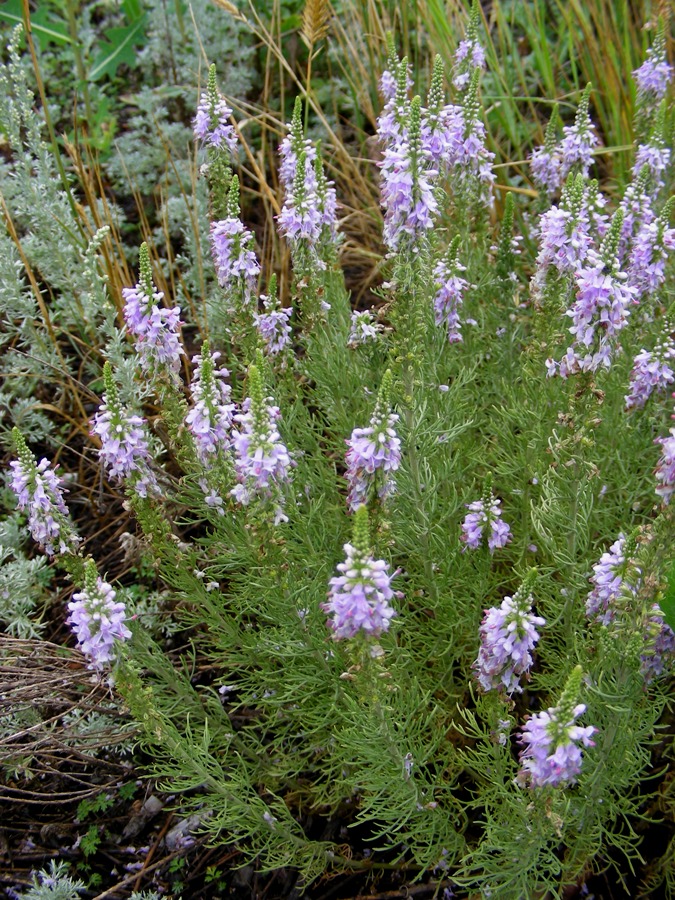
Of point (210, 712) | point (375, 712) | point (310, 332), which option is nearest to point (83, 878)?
point (210, 712)

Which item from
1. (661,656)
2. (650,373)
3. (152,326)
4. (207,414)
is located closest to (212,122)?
(152,326)

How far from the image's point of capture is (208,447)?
2.97 m

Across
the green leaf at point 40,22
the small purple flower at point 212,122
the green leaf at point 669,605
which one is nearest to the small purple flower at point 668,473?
the green leaf at point 669,605

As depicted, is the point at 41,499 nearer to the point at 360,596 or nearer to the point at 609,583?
the point at 360,596

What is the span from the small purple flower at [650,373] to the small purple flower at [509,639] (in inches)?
49.4

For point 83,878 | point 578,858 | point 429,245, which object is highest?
point 429,245

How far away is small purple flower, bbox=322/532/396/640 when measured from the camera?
2.18 m

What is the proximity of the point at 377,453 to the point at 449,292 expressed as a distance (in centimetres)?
134

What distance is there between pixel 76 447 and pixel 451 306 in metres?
2.81

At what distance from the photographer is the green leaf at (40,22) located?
6.81 meters

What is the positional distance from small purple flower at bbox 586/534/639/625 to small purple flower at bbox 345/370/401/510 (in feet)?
2.52

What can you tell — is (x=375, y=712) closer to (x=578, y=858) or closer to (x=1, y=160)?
(x=578, y=858)

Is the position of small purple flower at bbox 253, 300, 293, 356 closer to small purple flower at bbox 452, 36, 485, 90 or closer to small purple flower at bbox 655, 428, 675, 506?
small purple flower at bbox 452, 36, 485, 90

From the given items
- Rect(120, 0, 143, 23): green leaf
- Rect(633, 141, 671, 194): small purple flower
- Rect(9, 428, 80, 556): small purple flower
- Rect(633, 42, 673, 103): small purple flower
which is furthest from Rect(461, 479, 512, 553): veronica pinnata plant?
Rect(120, 0, 143, 23): green leaf
